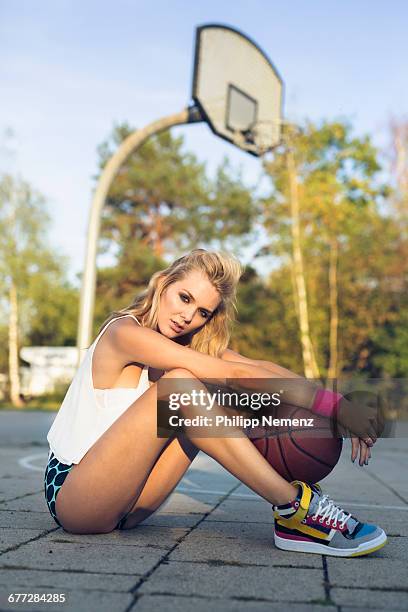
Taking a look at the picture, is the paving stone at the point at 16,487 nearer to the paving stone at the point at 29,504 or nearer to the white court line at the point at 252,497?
the paving stone at the point at 29,504

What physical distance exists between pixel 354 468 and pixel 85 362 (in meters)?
4.96

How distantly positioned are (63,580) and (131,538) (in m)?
0.81

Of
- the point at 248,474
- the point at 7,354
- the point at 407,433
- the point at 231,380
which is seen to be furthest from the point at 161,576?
the point at 7,354

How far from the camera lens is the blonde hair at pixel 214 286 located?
318cm

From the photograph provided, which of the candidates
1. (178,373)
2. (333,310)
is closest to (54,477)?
(178,373)

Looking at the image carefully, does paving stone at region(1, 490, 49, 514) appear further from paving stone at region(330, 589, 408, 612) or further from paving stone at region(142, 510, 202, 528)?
paving stone at region(330, 589, 408, 612)

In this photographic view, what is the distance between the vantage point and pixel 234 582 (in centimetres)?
228

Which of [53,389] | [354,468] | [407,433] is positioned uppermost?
[354,468]

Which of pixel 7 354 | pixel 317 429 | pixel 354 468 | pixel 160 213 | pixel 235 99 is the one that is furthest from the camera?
pixel 7 354

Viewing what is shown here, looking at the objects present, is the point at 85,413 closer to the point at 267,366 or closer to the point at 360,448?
the point at 267,366

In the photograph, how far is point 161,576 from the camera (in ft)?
7.61

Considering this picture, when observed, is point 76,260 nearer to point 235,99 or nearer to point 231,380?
point 235,99

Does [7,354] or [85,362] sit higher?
[85,362]

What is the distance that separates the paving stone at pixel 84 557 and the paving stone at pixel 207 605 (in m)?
0.33
